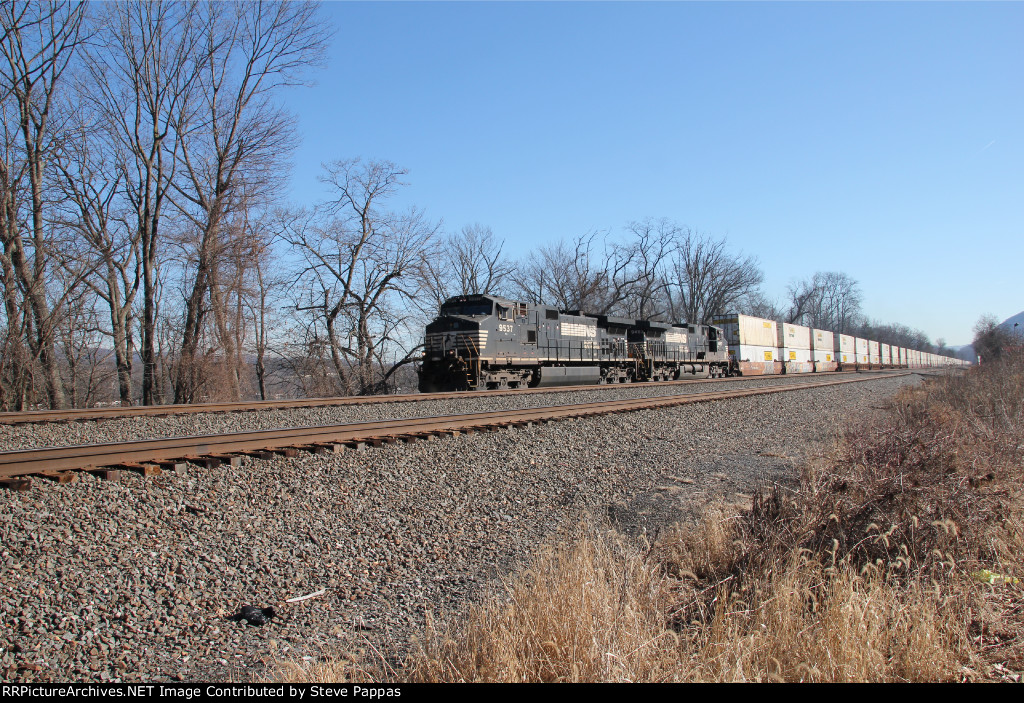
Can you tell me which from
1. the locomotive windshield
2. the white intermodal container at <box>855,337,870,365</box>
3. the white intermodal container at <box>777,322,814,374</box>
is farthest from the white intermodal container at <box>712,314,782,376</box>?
the locomotive windshield

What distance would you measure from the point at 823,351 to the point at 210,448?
53.7 m

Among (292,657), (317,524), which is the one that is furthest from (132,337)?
(292,657)

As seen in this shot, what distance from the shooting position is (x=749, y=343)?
38938 millimetres

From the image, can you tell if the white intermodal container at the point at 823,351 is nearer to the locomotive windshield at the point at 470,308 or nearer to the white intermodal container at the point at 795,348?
the white intermodal container at the point at 795,348

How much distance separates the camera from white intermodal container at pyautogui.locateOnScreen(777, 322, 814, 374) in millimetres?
43634

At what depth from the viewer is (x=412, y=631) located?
3.65 m

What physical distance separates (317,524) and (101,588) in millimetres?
1578

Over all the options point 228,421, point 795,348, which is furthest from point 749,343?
point 228,421

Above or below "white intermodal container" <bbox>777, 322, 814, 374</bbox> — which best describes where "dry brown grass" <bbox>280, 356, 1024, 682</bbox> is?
below

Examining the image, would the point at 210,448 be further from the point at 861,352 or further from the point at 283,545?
the point at 861,352

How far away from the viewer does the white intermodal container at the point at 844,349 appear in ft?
177

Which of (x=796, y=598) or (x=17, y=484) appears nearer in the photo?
(x=796, y=598)

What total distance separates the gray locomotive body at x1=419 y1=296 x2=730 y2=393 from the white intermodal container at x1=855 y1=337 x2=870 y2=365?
39380mm

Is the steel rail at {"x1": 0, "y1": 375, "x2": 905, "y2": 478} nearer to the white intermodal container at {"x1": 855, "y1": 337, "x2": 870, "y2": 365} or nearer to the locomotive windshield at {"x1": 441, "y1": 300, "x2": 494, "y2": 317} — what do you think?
the locomotive windshield at {"x1": 441, "y1": 300, "x2": 494, "y2": 317}
